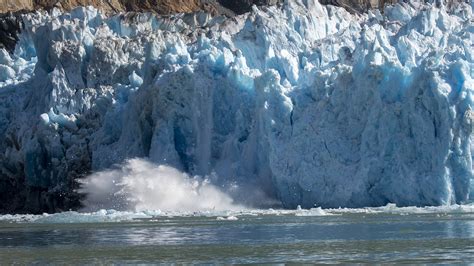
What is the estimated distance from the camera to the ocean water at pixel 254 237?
57.3ft

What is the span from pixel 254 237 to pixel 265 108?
13.7 meters

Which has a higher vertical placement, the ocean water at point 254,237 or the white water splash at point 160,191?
the white water splash at point 160,191

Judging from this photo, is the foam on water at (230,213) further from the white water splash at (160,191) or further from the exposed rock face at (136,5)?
the exposed rock face at (136,5)

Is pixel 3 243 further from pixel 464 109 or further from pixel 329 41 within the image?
pixel 329 41

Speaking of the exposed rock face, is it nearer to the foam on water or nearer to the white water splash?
the white water splash

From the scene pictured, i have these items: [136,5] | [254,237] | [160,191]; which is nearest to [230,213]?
[160,191]

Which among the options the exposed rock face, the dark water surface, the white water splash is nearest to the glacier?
the white water splash

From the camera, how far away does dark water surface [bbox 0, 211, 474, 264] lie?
17344 millimetres

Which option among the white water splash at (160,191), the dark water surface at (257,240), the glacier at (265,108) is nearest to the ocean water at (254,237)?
the dark water surface at (257,240)

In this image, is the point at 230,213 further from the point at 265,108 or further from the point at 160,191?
the point at 160,191

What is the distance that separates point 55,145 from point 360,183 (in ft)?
45.2

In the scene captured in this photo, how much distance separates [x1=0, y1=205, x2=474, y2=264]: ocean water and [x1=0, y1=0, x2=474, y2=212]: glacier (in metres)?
1.90

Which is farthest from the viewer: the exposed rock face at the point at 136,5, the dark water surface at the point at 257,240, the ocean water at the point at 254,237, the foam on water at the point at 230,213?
the exposed rock face at the point at 136,5

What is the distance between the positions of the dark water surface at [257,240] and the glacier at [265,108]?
10.0 feet
